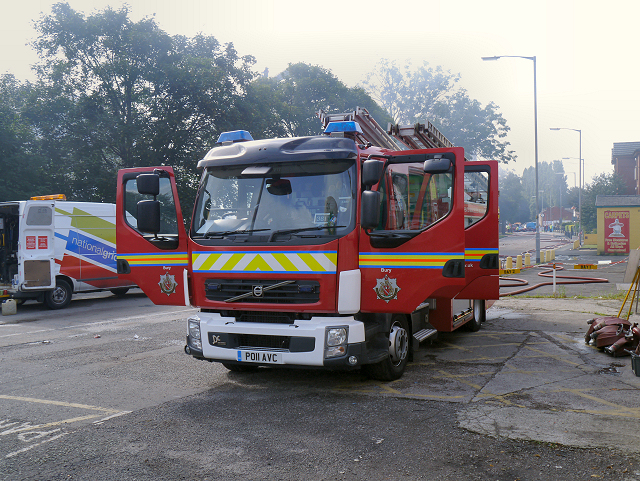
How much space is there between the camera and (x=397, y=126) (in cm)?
960

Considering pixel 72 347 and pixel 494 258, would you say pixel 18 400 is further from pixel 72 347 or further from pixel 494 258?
pixel 494 258

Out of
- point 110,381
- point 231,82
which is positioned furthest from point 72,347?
point 231,82

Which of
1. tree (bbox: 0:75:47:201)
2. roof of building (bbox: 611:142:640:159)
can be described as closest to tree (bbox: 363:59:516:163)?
roof of building (bbox: 611:142:640:159)

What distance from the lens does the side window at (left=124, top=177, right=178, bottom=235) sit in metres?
6.99

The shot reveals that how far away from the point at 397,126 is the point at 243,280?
451 centimetres

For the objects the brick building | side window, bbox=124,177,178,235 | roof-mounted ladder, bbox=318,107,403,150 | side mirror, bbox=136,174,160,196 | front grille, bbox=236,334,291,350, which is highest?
the brick building

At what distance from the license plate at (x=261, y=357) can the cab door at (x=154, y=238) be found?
1046 millimetres

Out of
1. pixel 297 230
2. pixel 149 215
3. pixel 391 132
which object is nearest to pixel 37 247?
pixel 149 215

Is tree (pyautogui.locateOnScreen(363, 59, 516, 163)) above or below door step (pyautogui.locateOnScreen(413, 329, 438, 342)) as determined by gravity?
above

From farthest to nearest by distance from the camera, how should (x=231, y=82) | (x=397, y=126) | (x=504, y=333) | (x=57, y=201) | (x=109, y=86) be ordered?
1. (x=231, y=82)
2. (x=109, y=86)
3. (x=57, y=201)
4. (x=504, y=333)
5. (x=397, y=126)

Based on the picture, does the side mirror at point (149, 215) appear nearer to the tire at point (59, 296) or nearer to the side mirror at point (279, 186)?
the side mirror at point (279, 186)

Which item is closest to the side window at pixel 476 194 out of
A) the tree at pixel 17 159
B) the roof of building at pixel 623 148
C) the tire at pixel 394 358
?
the tire at pixel 394 358

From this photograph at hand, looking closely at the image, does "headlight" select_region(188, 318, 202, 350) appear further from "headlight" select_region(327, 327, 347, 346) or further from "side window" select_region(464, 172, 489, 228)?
"side window" select_region(464, 172, 489, 228)

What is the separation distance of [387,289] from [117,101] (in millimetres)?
23410
